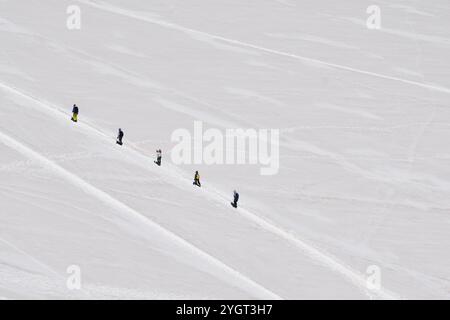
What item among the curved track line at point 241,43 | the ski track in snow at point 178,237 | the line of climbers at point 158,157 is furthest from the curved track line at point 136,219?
the curved track line at point 241,43

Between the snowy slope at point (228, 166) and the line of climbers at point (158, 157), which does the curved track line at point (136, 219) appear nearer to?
the snowy slope at point (228, 166)

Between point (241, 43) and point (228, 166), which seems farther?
point (241, 43)

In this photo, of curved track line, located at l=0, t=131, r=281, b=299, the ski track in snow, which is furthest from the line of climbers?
curved track line, located at l=0, t=131, r=281, b=299

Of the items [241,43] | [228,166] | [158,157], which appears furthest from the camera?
[241,43]

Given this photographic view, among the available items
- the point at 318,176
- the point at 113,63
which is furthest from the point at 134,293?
the point at 113,63

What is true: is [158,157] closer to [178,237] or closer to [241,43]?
[178,237]

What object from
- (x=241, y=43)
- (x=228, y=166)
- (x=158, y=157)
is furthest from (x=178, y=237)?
(x=241, y=43)
